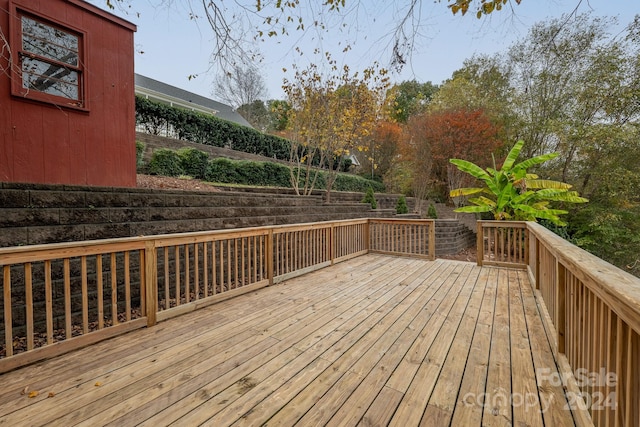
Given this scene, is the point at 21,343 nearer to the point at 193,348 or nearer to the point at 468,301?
the point at 193,348

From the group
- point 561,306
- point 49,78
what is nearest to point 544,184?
point 561,306

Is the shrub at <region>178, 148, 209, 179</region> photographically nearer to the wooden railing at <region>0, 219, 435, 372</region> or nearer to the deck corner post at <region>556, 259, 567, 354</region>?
the wooden railing at <region>0, 219, 435, 372</region>

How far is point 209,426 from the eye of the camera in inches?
54.9

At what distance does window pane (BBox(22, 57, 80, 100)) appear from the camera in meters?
3.50

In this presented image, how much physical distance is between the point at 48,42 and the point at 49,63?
258mm

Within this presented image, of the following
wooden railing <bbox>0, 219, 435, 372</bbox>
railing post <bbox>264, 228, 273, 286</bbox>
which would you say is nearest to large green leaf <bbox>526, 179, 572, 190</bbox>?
wooden railing <bbox>0, 219, 435, 372</bbox>

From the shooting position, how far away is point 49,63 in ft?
12.1

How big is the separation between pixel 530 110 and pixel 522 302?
1003 centimetres

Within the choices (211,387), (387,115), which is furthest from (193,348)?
(387,115)

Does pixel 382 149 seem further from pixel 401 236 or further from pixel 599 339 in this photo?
pixel 599 339

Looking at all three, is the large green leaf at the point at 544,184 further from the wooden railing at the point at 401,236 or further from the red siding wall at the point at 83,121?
the red siding wall at the point at 83,121

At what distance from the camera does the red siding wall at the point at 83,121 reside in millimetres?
3371

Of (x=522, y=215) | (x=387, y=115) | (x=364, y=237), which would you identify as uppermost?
(x=387, y=115)

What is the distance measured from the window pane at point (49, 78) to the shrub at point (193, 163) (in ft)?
9.31
